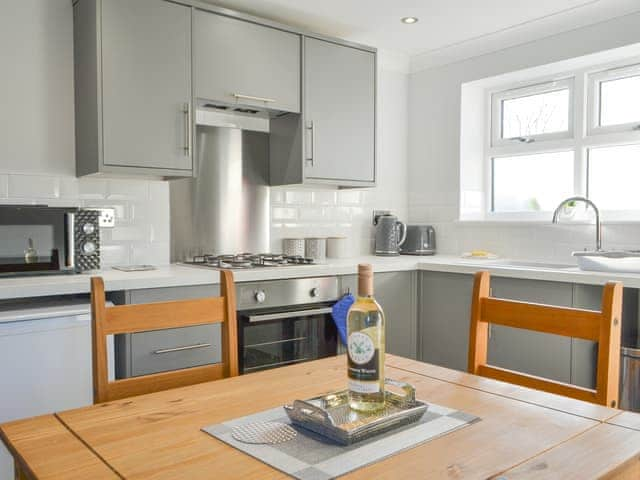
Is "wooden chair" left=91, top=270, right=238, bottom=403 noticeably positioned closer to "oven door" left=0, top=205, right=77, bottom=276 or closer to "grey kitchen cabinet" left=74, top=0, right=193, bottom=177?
"oven door" left=0, top=205, right=77, bottom=276

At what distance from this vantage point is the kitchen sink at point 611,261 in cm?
247

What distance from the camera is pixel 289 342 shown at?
9.08 ft

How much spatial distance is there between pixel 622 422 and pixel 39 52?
2.68m

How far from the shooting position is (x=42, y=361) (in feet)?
6.43

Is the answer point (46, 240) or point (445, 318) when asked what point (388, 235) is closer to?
point (445, 318)

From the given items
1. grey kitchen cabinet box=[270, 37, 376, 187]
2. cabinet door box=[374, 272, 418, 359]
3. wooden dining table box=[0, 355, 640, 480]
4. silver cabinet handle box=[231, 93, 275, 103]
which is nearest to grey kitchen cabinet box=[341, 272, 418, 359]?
cabinet door box=[374, 272, 418, 359]

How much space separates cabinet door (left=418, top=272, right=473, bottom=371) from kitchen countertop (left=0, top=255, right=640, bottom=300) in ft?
0.24

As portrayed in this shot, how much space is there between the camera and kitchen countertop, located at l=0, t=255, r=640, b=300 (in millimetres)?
2080

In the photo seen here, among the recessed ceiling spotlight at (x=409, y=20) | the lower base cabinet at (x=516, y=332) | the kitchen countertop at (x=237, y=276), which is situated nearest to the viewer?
the kitchen countertop at (x=237, y=276)

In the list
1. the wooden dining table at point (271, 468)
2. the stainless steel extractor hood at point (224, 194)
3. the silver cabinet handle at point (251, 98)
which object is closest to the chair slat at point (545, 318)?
the wooden dining table at point (271, 468)

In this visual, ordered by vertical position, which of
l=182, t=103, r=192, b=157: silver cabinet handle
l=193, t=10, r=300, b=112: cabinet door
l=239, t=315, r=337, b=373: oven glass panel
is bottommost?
l=239, t=315, r=337, b=373: oven glass panel

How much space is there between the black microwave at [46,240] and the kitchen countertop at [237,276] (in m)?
0.06

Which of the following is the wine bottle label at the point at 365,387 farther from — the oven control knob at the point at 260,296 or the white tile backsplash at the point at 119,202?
the white tile backsplash at the point at 119,202

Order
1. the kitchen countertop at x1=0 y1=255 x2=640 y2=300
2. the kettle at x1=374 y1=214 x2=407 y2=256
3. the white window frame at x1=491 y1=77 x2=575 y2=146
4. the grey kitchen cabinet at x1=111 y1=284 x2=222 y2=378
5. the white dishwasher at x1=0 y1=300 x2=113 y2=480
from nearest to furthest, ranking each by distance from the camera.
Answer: the white dishwasher at x1=0 y1=300 x2=113 y2=480 < the kitchen countertop at x1=0 y1=255 x2=640 y2=300 < the grey kitchen cabinet at x1=111 y1=284 x2=222 y2=378 < the white window frame at x1=491 y1=77 x2=575 y2=146 < the kettle at x1=374 y1=214 x2=407 y2=256
